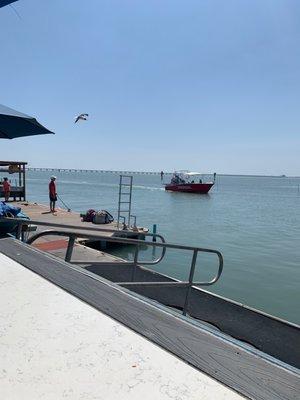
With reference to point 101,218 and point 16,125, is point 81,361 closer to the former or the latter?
point 16,125

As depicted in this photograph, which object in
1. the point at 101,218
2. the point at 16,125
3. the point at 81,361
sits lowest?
the point at 101,218

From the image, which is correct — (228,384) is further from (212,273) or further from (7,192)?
(7,192)

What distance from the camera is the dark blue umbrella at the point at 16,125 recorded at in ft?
16.8

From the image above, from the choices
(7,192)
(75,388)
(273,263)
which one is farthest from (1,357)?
(7,192)

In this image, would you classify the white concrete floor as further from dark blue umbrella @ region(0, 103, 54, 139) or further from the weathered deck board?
dark blue umbrella @ region(0, 103, 54, 139)

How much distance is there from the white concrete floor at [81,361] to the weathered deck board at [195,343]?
0.20 ft

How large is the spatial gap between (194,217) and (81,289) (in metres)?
27.7

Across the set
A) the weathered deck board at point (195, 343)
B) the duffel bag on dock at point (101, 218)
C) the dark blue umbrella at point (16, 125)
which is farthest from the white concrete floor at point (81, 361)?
the duffel bag on dock at point (101, 218)

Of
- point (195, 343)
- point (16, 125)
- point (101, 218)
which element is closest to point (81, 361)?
point (195, 343)

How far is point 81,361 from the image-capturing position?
1735mm

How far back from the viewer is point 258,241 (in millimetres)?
19469

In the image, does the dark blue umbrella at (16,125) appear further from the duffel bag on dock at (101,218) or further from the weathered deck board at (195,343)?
the duffel bag on dock at (101,218)

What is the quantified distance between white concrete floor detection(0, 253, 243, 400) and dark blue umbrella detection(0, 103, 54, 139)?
3348mm

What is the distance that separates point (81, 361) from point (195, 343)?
530mm
